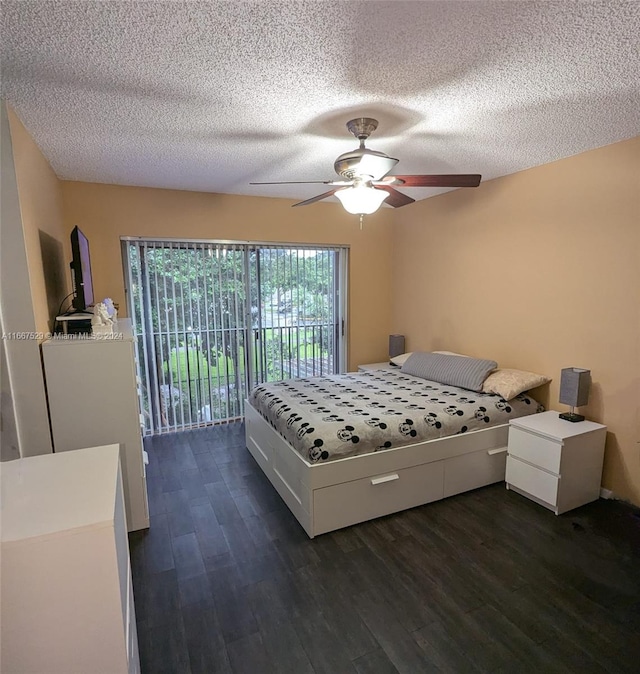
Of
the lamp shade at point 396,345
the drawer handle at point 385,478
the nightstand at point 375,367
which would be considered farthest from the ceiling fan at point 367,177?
the lamp shade at point 396,345

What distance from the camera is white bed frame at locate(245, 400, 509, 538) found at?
2371 millimetres

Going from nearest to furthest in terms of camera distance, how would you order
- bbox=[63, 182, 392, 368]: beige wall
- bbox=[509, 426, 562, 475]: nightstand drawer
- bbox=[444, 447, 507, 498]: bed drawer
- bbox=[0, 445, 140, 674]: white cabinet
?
bbox=[0, 445, 140, 674]: white cabinet
bbox=[509, 426, 562, 475]: nightstand drawer
bbox=[444, 447, 507, 498]: bed drawer
bbox=[63, 182, 392, 368]: beige wall

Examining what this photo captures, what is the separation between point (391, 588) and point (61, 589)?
156 cm

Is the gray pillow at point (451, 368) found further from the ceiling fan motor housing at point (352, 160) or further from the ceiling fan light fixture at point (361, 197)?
the ceiling fan motor housing at point (352, 160)

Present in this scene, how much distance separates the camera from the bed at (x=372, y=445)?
2396mm

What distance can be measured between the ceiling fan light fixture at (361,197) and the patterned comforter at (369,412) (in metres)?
1.39

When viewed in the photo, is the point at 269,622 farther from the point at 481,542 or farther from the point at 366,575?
the point at 481,542

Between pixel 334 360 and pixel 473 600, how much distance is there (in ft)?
10.6

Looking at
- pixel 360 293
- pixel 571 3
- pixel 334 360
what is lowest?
pixel 334 360

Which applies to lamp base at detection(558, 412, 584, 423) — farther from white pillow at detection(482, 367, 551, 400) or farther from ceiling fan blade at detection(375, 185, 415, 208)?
ceiling fan blade at detection(375, 185, 415, 208)

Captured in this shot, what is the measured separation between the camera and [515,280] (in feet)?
11.1

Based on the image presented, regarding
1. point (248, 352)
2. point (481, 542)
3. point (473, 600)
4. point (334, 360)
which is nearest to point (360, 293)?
point (334, 360)

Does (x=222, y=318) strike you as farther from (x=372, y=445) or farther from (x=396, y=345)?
(x=372, y=445)

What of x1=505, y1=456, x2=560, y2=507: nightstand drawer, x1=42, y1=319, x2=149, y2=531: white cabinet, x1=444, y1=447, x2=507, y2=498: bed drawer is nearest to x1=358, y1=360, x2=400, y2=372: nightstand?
x1=444, y1=447, x2=507, y2=498: bed drawer
